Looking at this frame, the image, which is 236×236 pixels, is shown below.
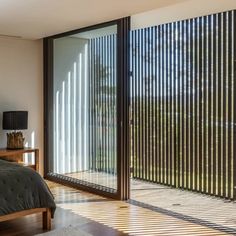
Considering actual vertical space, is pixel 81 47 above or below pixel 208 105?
above

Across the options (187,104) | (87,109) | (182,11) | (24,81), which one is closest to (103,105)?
(87,109)

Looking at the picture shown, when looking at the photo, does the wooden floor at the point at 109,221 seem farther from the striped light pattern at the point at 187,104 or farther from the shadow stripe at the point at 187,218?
the striped light pattern at the point at 187,104

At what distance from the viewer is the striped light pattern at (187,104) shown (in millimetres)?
4328

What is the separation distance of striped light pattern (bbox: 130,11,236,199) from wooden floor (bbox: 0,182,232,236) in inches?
39.4

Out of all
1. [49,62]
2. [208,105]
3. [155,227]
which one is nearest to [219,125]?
[208,105]

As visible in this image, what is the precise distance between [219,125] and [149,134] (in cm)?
120

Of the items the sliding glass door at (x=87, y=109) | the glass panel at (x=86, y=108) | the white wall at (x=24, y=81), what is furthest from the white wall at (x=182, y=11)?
the white wall at (x=24, y=81)

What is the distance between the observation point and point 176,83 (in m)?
4.84

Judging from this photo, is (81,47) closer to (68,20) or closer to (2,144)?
(68,20)

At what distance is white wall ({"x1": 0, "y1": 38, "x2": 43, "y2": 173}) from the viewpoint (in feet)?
17.8

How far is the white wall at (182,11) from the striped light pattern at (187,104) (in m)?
0.27

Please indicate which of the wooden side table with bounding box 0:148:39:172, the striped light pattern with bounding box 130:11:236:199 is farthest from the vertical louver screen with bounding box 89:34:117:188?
the wooden side table with bounding box 0:148:39:172

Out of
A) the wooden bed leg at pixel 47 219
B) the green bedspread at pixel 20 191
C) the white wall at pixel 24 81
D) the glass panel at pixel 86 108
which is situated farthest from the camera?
the white wall at pixel 24 81

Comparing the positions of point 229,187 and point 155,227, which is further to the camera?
point 229,187
